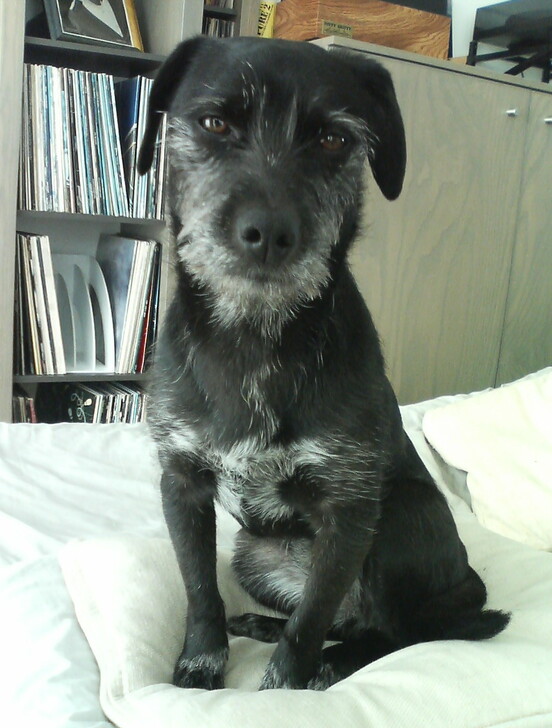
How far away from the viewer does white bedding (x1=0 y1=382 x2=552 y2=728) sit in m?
0.85

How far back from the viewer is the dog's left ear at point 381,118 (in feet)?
3.26

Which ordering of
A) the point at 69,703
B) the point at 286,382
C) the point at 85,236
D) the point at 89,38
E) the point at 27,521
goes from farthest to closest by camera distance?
1. the point at 85,236
2. the point at 89,38
3. the point at 27,521
4. the point at 286,382
5. the point at 69,703

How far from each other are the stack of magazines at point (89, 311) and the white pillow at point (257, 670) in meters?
1.36

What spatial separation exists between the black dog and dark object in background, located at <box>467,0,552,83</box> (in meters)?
2.28

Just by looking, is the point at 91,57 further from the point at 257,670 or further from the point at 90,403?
the point at 257,670

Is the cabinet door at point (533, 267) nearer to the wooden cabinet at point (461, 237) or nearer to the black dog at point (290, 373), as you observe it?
the wooden cabinet at point (461, 237)

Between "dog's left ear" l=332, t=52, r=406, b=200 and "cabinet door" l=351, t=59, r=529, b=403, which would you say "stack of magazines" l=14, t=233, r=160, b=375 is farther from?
"dog's left ear" l=332, t=52, r=406, b=200

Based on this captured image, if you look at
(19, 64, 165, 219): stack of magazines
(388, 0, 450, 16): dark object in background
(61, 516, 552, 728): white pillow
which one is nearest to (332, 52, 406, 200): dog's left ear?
(61, 516, 552, 728): white pillow

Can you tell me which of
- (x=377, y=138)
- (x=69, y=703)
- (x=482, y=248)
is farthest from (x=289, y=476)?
(x=482, y=248)

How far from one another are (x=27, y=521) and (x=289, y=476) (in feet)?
1.92

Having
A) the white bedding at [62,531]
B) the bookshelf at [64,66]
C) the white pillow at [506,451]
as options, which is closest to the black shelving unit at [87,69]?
the bookshelf at [64,66]

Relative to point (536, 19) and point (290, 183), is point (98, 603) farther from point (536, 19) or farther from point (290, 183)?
point (536, 19)

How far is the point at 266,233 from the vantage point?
81 cm

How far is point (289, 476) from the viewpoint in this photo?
0.98 m
